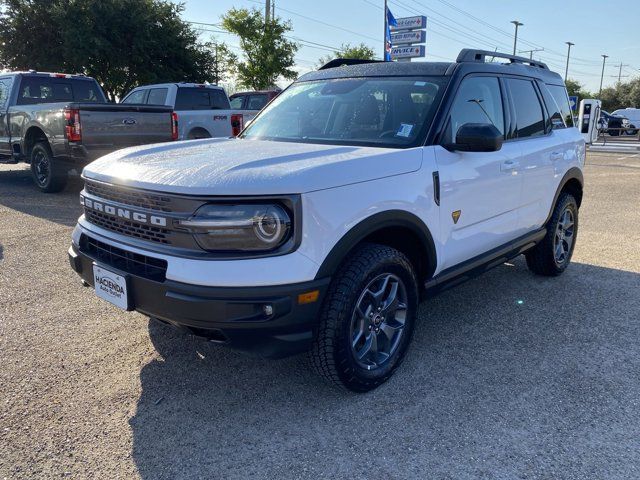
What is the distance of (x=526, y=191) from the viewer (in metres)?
4.12

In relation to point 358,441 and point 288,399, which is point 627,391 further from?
point 288,399

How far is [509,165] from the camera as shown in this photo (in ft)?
12.5

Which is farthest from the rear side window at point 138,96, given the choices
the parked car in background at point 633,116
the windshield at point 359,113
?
the parked car in background at point 633,116

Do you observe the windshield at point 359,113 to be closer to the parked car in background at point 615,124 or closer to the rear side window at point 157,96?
the rear side window at point 157,96

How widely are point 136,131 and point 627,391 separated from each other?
7.62 m

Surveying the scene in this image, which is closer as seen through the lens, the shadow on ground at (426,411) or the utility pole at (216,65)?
the shadow on ground at (426,411)

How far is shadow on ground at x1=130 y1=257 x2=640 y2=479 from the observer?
240cm

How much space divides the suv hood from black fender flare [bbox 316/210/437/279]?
0.22m

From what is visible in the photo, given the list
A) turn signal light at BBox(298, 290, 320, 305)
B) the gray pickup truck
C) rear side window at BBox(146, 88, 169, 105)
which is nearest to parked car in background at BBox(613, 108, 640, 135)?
rear side window at BBox(146, 88, 169, 105)

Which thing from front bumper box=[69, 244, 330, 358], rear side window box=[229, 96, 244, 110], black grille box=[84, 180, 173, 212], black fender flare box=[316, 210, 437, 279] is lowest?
front bumper box=[69, 244, 330, 358]

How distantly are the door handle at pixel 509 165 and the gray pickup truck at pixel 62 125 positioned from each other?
6309 millimetres

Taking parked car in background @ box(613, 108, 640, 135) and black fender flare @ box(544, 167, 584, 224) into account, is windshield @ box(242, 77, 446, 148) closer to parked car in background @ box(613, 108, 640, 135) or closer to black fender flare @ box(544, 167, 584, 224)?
black fender flare @ box(544, 167, 584, 224)

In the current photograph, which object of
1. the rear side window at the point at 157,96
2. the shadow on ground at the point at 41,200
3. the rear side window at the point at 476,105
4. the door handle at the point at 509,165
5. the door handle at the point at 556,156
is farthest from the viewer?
the rear side window at the point at 157,96

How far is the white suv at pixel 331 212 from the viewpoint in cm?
239
